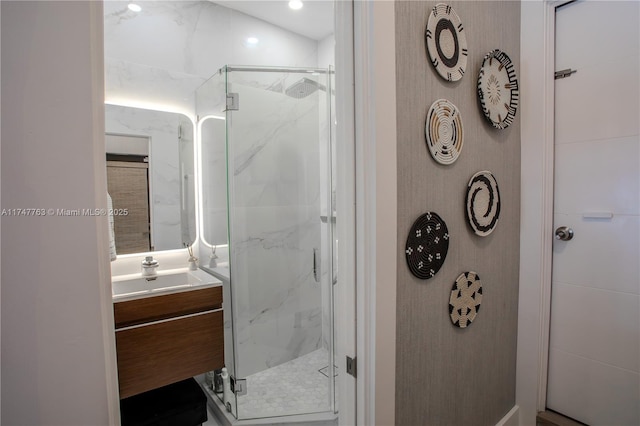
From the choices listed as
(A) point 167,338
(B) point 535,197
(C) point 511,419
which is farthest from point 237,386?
(B) point 535,197

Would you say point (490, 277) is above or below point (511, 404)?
above

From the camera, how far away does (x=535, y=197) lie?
1569mm

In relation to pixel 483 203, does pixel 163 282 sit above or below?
below

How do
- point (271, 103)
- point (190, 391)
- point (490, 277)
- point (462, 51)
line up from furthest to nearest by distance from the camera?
point (271, 103)
point (190, 391)
point (490, 277)
point (462, 51)

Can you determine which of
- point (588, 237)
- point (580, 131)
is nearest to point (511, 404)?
point (588, 237)

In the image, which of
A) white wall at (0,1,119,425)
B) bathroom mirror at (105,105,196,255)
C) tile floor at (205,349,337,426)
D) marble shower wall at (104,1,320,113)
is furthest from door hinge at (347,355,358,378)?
marble shower wall at (104,1,320,113)

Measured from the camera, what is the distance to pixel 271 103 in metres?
2.29

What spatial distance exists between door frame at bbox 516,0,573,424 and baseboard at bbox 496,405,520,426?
30 mm

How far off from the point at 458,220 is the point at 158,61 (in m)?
2.07

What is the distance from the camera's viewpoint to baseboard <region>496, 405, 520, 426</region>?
1560mm

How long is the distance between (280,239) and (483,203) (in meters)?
1.47

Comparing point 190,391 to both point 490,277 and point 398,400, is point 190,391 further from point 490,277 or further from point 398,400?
point 490,277

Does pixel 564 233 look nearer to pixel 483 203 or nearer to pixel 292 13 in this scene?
pixel 483 203

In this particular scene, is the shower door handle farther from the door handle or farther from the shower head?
the door handle
